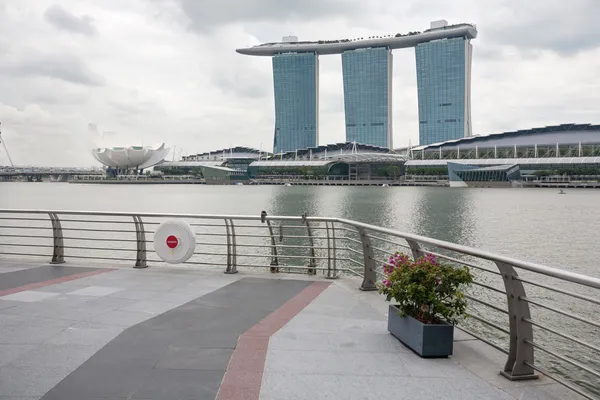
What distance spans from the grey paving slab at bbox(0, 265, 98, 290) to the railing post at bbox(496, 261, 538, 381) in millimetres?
7830

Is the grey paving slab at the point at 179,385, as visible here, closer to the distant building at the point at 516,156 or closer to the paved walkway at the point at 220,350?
the paved walkway at the point at 220,350

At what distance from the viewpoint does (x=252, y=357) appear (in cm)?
503

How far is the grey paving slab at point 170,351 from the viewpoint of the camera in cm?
422

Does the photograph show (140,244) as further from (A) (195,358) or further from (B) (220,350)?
(A) (195,358)

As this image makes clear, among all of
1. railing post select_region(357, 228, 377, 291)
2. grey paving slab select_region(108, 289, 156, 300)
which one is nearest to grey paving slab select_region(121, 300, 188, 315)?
grey paving slab select_region(108, 289, 156, 300)

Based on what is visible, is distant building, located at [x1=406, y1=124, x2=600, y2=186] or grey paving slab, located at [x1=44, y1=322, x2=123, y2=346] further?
distant building, located at [x1=406, y1=124, x2=600, y2=186]

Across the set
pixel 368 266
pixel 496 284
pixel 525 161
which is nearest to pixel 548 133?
pixel 525 161

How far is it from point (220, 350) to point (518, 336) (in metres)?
3.04

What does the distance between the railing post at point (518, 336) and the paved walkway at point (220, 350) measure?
5.5 inches

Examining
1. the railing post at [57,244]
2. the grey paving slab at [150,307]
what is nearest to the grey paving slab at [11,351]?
the grey paving slab at [150,307]

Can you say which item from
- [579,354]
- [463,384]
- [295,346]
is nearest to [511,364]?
[463,384]

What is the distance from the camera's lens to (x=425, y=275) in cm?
516

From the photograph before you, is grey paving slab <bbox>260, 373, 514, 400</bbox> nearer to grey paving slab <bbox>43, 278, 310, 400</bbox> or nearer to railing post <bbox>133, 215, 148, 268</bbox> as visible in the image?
grey paving slab <bbox>43, 278, 310, 400</bbox>

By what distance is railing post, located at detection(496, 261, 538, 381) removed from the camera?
4648 millimetres
